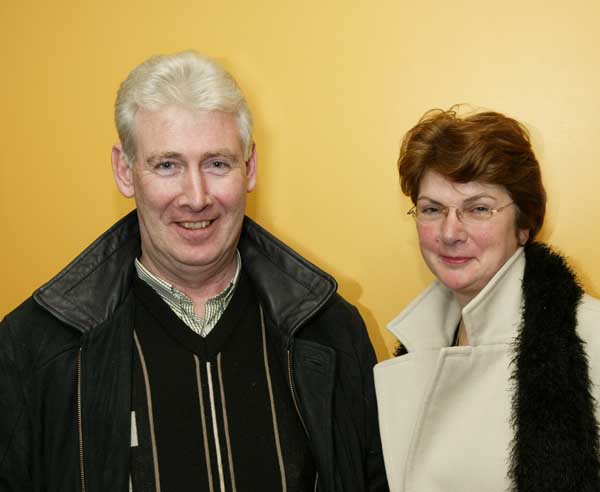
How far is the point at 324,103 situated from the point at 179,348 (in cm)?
99

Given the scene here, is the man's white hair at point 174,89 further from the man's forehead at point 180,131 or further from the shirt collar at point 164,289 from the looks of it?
the shirt collar at point 164,289

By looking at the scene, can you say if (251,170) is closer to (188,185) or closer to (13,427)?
(188,185)

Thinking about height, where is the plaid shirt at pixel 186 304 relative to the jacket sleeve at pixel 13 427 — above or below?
above

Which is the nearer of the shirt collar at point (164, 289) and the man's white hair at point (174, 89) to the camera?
the man's white hair at point (174, 89)

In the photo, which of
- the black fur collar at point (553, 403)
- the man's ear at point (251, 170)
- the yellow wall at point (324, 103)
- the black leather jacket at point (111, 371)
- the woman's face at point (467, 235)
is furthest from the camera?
the yellow wall at point (324, 103)

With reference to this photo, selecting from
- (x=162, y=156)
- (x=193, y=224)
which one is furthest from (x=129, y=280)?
(x=162, y=156)

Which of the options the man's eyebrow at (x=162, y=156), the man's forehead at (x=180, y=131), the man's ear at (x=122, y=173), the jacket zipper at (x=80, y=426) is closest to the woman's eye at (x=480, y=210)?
the man's forehead at (x=180, y=131)

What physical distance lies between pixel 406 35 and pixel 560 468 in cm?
137

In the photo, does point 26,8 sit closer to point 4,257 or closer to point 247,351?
point 4,257

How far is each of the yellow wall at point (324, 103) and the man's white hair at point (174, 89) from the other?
1.88 feet

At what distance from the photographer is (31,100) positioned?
8.41 ft

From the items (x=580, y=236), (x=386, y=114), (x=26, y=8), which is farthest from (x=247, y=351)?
(x=26, y=8)

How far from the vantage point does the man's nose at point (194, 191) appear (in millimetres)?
1879

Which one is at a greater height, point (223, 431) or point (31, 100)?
point (31, 100)
